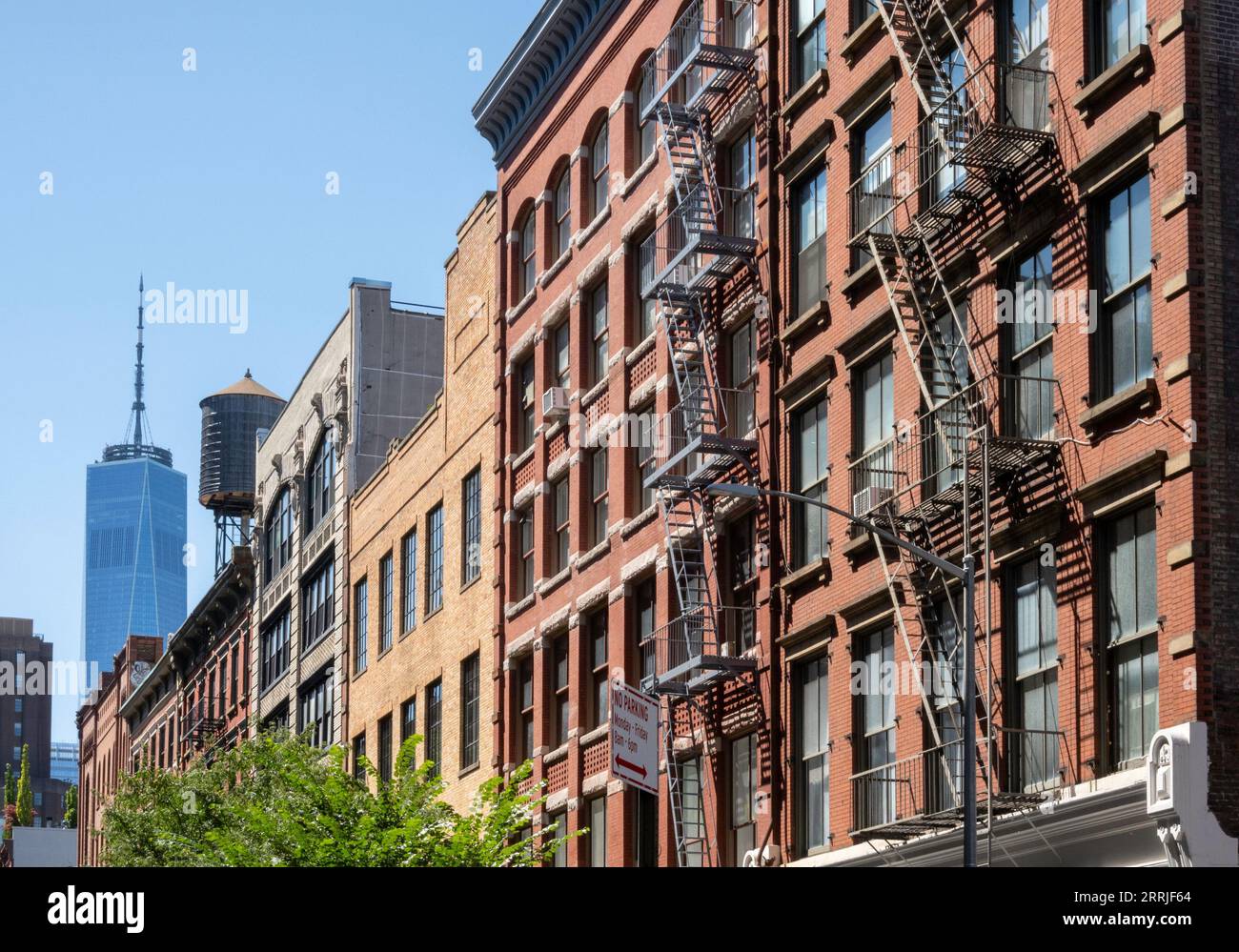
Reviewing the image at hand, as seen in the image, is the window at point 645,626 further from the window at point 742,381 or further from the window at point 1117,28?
the window at point 1117,28

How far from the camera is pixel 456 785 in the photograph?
51.7 meters

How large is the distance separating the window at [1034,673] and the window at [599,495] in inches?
676

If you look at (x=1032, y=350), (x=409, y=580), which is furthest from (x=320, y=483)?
(x=1032, y=350)

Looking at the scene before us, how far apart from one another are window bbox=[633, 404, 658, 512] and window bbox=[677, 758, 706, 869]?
5.76 m

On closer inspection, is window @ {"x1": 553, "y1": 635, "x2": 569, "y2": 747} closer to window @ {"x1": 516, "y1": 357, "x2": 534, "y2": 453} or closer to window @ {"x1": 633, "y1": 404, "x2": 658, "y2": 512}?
window @ {"x1": 633, "y1": 404, "x2": 658, "y2": 512}

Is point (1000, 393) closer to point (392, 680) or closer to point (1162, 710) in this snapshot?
point (1162, 710)

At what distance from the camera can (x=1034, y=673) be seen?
89.8 feet

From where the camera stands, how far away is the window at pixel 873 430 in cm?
3189

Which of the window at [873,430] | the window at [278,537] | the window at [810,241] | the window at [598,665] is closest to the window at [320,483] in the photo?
the window at [278,537]

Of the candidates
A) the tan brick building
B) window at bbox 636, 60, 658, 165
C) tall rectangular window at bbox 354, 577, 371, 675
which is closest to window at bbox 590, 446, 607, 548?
the tan brick building

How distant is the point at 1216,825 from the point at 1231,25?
953 centimetres

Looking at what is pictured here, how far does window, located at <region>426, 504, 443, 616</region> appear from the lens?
54.3m

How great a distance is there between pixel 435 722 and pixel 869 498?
2413 cm

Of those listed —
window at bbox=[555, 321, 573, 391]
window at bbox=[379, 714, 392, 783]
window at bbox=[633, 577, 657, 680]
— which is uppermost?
window at bbox=[555, 321, 573, 391]
